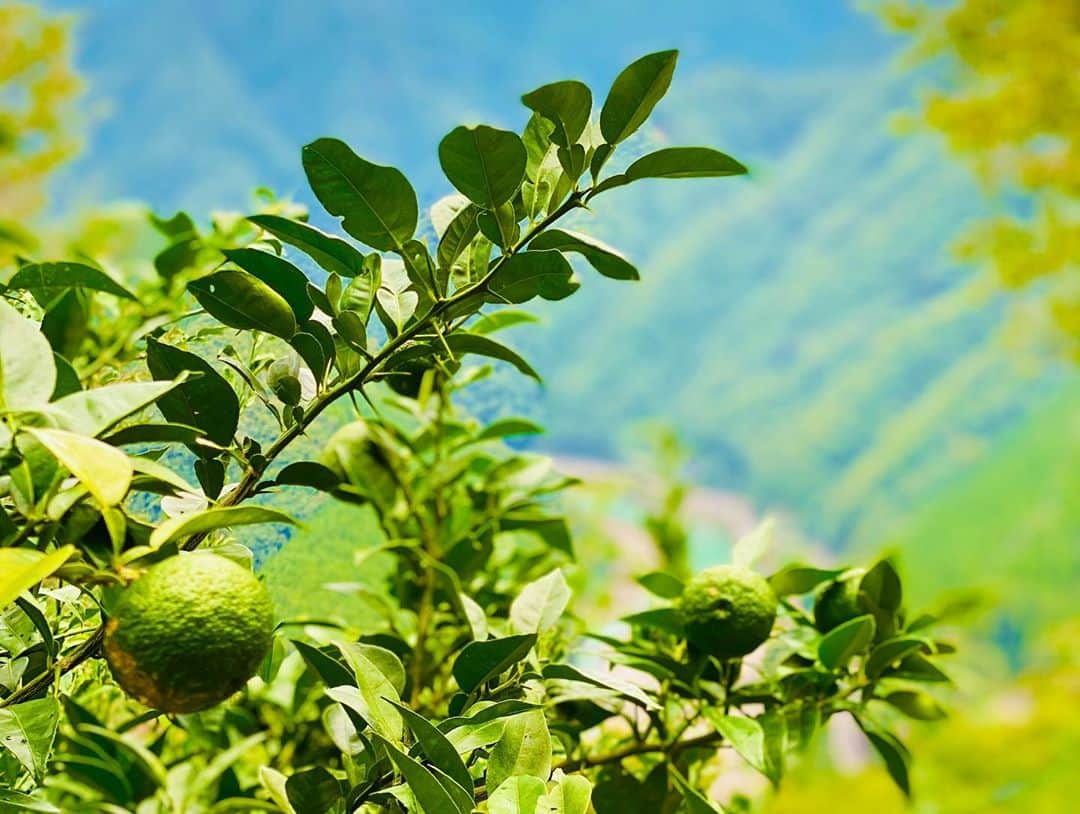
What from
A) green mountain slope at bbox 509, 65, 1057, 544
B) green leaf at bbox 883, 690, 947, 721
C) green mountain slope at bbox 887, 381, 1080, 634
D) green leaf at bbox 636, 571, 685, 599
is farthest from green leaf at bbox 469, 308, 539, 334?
green mountain slope at bbox 509, 65, 1057, 544

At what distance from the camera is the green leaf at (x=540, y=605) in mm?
364

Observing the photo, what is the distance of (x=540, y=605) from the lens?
1.22ft

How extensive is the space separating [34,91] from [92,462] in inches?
148

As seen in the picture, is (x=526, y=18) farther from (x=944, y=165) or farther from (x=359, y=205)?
(x=359, y=205)

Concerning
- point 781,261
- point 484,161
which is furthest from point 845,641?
point 781,261

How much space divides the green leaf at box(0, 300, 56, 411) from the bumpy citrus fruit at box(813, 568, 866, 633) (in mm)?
320

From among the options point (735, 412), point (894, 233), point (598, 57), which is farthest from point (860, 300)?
point (598, 57)

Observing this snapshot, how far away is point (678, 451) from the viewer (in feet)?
3.85

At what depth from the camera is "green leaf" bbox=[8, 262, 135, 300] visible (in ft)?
1.18

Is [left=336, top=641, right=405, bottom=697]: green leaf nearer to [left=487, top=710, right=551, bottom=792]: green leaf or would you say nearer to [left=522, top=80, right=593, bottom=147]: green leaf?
[left=487, top=710, right=551, bottom=792]: green leaf

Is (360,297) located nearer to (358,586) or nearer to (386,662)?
(386,662)

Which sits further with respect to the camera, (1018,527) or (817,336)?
(817,336)

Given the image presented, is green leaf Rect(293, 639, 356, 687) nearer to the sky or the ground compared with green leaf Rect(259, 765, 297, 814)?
nearer to the sky

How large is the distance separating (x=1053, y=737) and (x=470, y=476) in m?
3.55
